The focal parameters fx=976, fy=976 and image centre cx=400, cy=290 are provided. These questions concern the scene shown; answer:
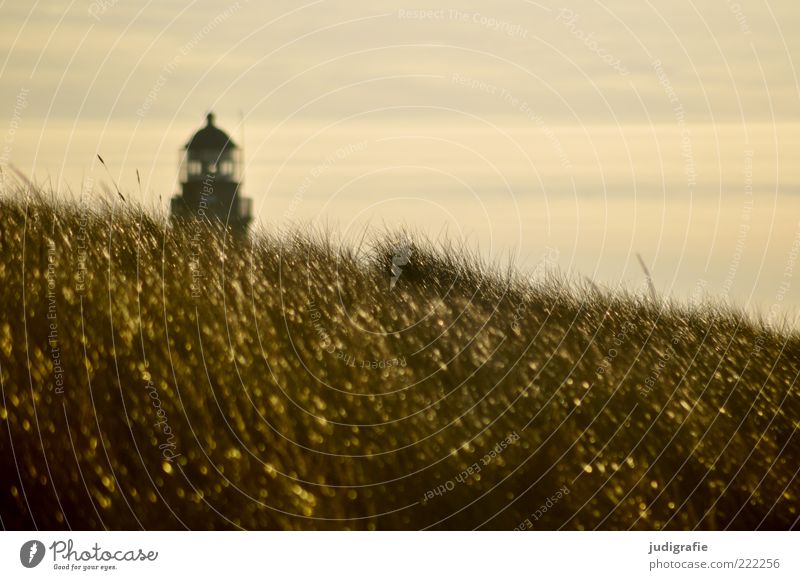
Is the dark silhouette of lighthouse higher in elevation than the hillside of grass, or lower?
higher

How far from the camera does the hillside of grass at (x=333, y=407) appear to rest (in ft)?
15.6

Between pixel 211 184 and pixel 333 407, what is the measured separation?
5.39 metres

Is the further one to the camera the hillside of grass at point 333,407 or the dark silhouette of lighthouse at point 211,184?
the dark silhouette of lighthouse at point 211,184

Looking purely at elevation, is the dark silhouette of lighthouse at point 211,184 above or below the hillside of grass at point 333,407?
above

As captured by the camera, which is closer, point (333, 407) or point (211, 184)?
point (333, 407)

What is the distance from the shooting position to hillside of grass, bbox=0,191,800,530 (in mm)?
4758

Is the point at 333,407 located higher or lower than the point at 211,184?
lower

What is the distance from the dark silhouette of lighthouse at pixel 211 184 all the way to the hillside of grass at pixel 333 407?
2.04ft

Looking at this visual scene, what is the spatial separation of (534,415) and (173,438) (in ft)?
6.07

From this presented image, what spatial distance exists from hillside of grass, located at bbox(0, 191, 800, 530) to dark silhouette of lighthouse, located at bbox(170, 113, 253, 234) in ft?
2.04

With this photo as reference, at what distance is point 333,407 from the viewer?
4.89 meters

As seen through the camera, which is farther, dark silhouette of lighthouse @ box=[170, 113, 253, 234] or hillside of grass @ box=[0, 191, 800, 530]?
dark silhouette of lighthouse @ box=[170, 113, 253, 234]

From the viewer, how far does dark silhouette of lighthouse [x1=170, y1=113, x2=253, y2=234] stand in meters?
6.55

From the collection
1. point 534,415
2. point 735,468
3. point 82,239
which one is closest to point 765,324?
point 735,468
